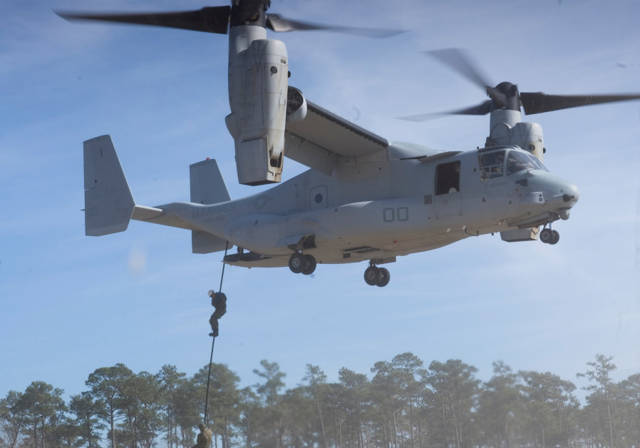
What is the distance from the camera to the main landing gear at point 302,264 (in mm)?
23656

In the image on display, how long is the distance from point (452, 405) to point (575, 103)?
2837 cm

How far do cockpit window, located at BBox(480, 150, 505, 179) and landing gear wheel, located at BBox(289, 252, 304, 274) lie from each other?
5697 mm

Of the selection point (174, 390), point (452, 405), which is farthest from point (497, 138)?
point (174, 390)

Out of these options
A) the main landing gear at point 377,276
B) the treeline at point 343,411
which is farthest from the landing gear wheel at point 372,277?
the treeline at point 343,411

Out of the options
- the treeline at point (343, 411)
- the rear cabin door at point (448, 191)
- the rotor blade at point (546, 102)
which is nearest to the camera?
the rear cabin door at point (448, 191)

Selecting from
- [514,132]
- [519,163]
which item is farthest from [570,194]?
[514,132]

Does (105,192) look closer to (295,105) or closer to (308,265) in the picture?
(308,265)

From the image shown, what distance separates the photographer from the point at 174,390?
2192 inches

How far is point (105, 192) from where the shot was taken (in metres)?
25.2

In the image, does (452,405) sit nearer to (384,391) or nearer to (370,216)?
(384,391)

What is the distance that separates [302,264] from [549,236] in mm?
7335

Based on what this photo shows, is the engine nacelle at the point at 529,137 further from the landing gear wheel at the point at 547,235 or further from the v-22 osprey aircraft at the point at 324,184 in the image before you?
the landing gear wheel at the point at 547,235

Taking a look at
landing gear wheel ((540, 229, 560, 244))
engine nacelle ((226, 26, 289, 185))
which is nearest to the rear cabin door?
landing gear wheel ((540, 229, 560, 244))

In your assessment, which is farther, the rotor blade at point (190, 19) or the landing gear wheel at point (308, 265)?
the landing gear wheel at point (308, 265)
